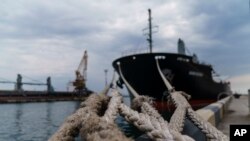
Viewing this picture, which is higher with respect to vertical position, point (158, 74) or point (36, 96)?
point (158, 74)

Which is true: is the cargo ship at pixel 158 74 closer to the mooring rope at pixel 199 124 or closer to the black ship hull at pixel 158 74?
the black ship hull at pixel 158 74

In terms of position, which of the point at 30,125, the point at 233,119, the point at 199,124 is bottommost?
the point at 30,125

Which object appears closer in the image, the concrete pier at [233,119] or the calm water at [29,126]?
the concrete pier at [233,119]

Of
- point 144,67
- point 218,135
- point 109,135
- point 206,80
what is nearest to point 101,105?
point 218,135

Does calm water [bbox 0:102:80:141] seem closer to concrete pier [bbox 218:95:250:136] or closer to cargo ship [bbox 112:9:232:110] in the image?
cargo ship [bbox 112:9:232:110]

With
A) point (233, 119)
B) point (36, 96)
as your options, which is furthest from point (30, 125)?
point (36, 96)

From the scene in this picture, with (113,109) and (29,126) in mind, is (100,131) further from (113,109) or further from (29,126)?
(29,126)

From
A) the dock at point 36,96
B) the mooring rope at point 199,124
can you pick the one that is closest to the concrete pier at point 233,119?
the mooring rope at point 199,124

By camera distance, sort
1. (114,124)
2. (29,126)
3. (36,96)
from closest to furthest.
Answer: (114,124), (29,126), (36,96)

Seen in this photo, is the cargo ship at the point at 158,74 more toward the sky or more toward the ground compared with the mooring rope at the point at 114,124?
more toward the sky

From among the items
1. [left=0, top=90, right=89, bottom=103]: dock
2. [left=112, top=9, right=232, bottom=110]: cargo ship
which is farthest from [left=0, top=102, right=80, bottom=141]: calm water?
[left=0, top=90, right=89, bottom=103]: dock

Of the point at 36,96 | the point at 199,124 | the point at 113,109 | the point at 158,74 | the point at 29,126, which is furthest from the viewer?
the point at 36,96

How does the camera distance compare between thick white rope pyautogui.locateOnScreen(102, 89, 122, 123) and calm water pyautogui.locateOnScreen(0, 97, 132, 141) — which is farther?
calm water pyautogui.locateOnScreen(0, 97, 132, 141)

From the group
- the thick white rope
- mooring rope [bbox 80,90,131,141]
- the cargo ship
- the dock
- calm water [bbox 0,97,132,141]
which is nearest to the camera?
mooring rope [bbox 80,90,131,141]
